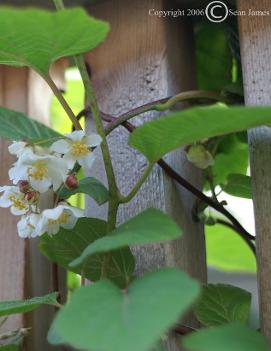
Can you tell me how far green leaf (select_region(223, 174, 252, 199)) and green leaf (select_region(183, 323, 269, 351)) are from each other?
1.09 feet

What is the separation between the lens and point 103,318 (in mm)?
425

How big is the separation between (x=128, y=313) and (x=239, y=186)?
1.41 ft

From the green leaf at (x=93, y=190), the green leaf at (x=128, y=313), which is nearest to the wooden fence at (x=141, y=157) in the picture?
the green leaf at (x=93, y=190)

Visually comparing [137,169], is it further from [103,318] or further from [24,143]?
[103,318]

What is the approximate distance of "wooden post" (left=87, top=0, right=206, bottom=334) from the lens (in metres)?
0.76

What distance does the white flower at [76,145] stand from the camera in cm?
63

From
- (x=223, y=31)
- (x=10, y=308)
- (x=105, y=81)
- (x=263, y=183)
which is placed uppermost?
(x=223, y=31)

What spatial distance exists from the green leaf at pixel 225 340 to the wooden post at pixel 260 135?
183mm

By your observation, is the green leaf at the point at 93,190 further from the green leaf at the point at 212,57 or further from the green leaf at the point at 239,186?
the green leaf at the point at 212,57

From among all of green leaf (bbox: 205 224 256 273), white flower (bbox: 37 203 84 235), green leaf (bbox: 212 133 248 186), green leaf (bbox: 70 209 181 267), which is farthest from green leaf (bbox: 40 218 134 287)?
green leaf (bbox: 205 224 256 273)

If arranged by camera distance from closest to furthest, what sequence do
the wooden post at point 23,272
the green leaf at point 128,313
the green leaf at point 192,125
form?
the green leaf at point 128,313, the green leaf at point 192,125, the wooden post at point 23,272

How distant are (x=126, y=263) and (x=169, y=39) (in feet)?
1.10

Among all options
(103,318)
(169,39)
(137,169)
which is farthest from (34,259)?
(103,318)

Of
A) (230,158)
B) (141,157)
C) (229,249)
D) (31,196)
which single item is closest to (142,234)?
(31,196)
